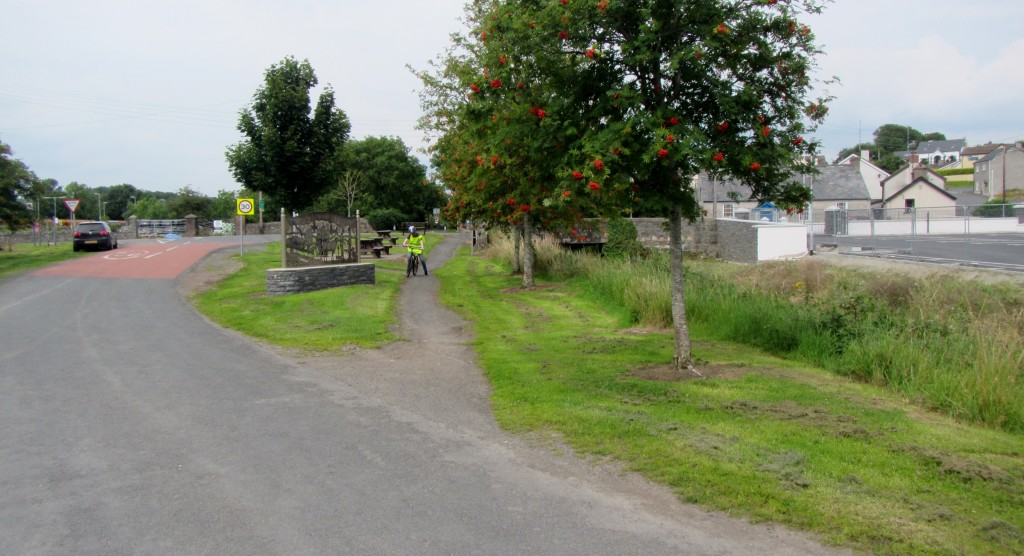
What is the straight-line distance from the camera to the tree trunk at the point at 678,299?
9.82m

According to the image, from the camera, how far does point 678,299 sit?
10.0 m

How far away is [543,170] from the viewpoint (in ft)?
33.2

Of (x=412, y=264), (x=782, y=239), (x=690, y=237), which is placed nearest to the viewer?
(x=412, y=264)

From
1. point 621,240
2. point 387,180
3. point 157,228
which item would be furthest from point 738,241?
point 387,180

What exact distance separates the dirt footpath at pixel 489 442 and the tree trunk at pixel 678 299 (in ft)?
8.49

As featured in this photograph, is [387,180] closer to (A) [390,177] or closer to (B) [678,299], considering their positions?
(A) [390,177]

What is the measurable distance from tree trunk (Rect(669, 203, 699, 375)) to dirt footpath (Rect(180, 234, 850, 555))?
8.49ft

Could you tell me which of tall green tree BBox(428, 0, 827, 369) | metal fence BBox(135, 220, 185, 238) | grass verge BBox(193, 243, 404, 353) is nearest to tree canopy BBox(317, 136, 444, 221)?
metal fence BBox(135, 220, 185, 238)

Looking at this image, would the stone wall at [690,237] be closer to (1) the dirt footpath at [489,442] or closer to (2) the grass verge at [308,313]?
(2) the grass verge at [308,313]

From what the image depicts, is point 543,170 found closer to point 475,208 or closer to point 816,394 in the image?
point 816,394

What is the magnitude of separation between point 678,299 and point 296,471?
18.1 feet

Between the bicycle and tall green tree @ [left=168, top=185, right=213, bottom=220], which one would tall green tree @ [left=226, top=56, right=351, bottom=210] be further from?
tall green tree @ [left=168, top=185, right=213, bottom=220]

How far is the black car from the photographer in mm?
34562

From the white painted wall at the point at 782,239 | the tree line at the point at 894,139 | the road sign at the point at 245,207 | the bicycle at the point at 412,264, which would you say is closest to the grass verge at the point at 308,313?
the bicycle at the point at 412,264
